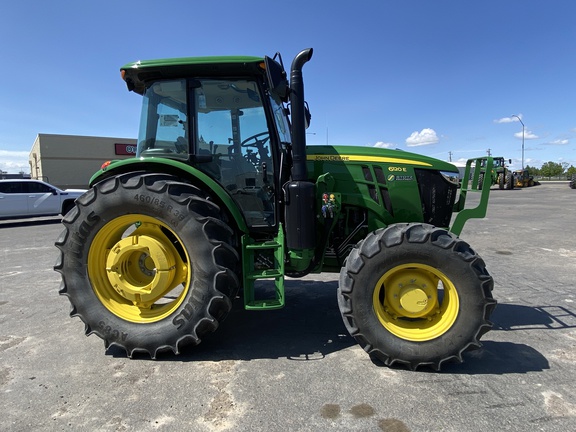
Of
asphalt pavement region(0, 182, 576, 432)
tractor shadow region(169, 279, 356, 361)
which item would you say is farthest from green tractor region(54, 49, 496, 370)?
tractor shadow region(169, 279, 356, 361)

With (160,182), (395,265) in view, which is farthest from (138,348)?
(395,265)

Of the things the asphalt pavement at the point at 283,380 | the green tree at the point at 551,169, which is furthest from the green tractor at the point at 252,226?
the green tree at the point at 551,169

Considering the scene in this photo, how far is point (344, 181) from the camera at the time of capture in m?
3.37

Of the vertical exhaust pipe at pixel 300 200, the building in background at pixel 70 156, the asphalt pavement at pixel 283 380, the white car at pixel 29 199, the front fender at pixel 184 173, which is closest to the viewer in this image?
the asphalt pavement at pixel 283 380

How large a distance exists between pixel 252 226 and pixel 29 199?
41.3ft

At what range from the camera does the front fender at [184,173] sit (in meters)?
3.06

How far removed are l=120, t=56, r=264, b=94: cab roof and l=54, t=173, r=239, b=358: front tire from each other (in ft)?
3.14

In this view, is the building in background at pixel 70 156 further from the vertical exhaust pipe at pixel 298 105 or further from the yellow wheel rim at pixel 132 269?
the vertical exhaust pipe at pixel 298 105

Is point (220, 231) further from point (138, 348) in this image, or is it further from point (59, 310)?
point (59, 310)

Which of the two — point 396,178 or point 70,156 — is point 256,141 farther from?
point 70,156

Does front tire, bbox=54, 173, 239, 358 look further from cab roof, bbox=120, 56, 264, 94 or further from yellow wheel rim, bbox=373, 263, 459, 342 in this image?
yellow wheel rim, bbox=373, 263, 459, 342

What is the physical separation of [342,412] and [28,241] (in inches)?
378

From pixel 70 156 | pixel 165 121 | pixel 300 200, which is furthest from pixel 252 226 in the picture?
pixel 70 156

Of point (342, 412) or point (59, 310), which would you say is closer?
point (342, 412)
